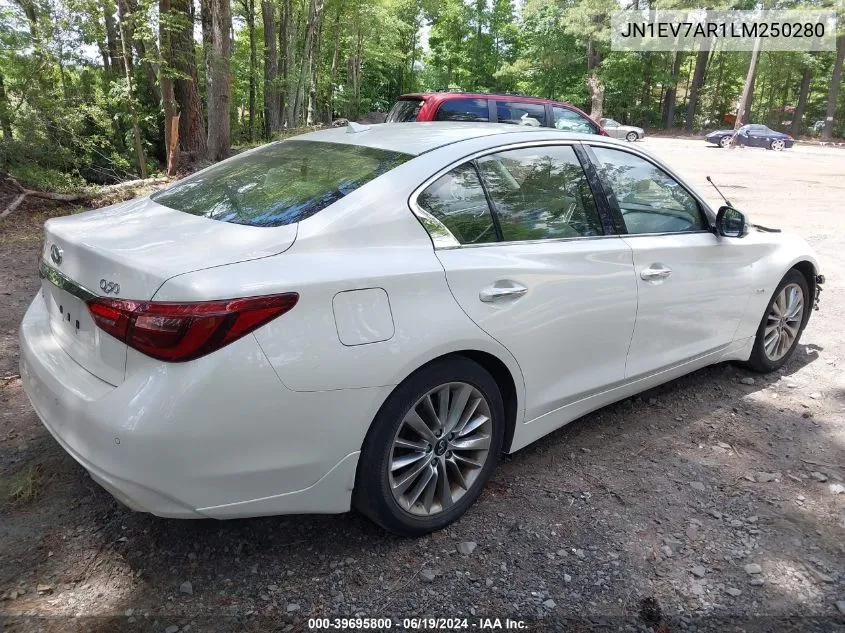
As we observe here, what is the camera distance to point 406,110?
10633mm

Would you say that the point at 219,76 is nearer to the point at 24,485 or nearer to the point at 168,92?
the point at 168,92

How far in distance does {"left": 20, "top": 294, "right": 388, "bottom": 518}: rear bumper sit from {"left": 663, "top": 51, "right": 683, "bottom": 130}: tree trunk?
49.9m

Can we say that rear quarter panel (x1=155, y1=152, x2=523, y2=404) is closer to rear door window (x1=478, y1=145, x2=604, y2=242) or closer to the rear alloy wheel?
rear door window (x1=478, y1=145, x2=604, y2=242)

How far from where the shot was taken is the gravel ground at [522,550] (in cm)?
222

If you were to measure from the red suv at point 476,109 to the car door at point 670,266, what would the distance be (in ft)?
21.9

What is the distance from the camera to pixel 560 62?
43875 mm

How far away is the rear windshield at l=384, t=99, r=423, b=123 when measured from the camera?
34.1 ft

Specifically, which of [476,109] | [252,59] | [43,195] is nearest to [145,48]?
[43,195]

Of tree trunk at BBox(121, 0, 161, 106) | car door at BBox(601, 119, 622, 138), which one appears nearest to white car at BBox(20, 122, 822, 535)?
tree trunk at BBox(121, 0, 161, 106)

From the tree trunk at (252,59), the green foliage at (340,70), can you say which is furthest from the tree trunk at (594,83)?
the tree trunk at (252,59)

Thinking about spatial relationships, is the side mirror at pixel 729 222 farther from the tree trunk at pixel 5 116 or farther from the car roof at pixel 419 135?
the tree trunk at pixel 5 116

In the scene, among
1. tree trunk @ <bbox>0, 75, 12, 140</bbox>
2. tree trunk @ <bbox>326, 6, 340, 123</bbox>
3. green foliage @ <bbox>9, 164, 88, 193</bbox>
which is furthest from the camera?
tree trunk @ <bbox>326, 6, 340, 123</bbox>

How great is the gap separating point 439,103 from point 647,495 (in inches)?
331

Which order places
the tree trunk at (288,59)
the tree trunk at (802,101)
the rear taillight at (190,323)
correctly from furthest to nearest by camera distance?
the tree trunk at (802,101) → the tree trunk at (288,59) → the rear taillight at (190,323)
